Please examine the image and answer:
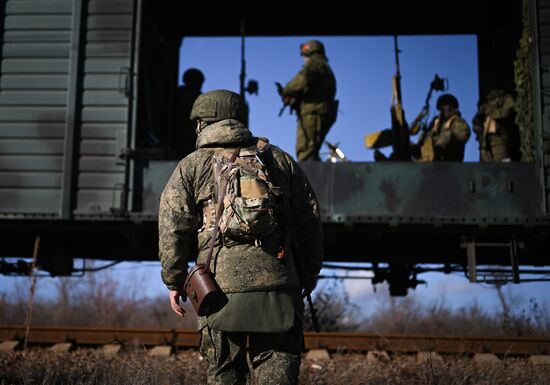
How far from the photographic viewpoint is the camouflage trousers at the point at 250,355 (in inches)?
139

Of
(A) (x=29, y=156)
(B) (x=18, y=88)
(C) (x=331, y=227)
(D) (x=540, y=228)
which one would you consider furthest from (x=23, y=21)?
(D) (x=540, y=228)

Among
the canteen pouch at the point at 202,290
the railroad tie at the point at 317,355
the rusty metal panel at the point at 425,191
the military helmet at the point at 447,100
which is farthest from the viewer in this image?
the military helmet at the point at 447,100

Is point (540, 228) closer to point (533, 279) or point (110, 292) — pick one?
point (533, 279)

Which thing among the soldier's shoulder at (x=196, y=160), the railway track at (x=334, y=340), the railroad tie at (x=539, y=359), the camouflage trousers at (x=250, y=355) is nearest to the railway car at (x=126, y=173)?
the railway track at (x=334, y=340)

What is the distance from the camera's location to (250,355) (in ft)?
11.9

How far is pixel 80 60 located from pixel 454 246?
515cm

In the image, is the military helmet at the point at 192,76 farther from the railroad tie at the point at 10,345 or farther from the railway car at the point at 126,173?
the railroad tie at the point at 10,345

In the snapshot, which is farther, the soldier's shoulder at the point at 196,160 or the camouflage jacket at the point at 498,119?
the camouflage jacket at the point at 498,119

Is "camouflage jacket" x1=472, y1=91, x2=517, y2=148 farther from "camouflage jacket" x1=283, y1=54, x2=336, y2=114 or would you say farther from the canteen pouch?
the canteen pouch

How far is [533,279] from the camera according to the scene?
8.42 meters

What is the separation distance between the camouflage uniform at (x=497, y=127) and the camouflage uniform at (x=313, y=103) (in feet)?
6.43

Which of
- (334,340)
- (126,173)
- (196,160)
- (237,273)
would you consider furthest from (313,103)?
(237,273)

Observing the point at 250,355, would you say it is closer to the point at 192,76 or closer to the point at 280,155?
the point at 280,155

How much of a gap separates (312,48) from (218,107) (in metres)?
5.76
